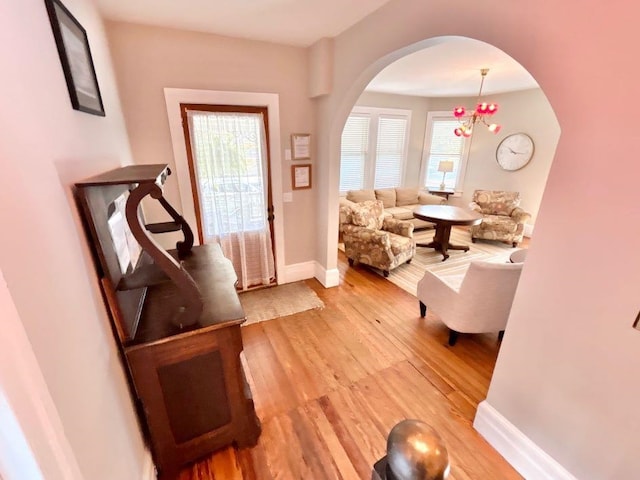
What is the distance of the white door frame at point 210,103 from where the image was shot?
7.99 feet

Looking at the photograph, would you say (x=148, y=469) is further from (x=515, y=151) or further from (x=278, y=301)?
(x=515, y=151)

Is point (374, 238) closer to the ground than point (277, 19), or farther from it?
closer to the ground

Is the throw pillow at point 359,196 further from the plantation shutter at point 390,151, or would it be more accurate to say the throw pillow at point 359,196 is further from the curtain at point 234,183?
the curtain at point 234,183

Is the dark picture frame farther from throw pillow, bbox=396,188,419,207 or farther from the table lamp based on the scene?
the table lamp

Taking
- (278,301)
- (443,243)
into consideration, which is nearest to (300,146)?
(278,301)

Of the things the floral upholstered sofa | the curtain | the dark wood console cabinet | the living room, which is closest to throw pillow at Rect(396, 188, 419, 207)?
the floral upholstered sofa

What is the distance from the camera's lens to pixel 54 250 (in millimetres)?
774

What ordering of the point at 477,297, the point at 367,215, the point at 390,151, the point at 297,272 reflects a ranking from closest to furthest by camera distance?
1. the point at 477,297
2. the point at 297,272
3. the point at 367,215
4. the point at 390,151

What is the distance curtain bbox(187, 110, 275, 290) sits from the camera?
8.69 ft

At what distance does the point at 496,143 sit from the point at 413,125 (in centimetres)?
172

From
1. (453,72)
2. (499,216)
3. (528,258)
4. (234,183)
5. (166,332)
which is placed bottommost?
(499,216)

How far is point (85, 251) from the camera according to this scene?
99 centimetres

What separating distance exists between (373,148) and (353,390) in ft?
16.5

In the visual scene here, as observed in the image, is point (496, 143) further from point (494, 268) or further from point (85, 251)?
point (85, 251)
